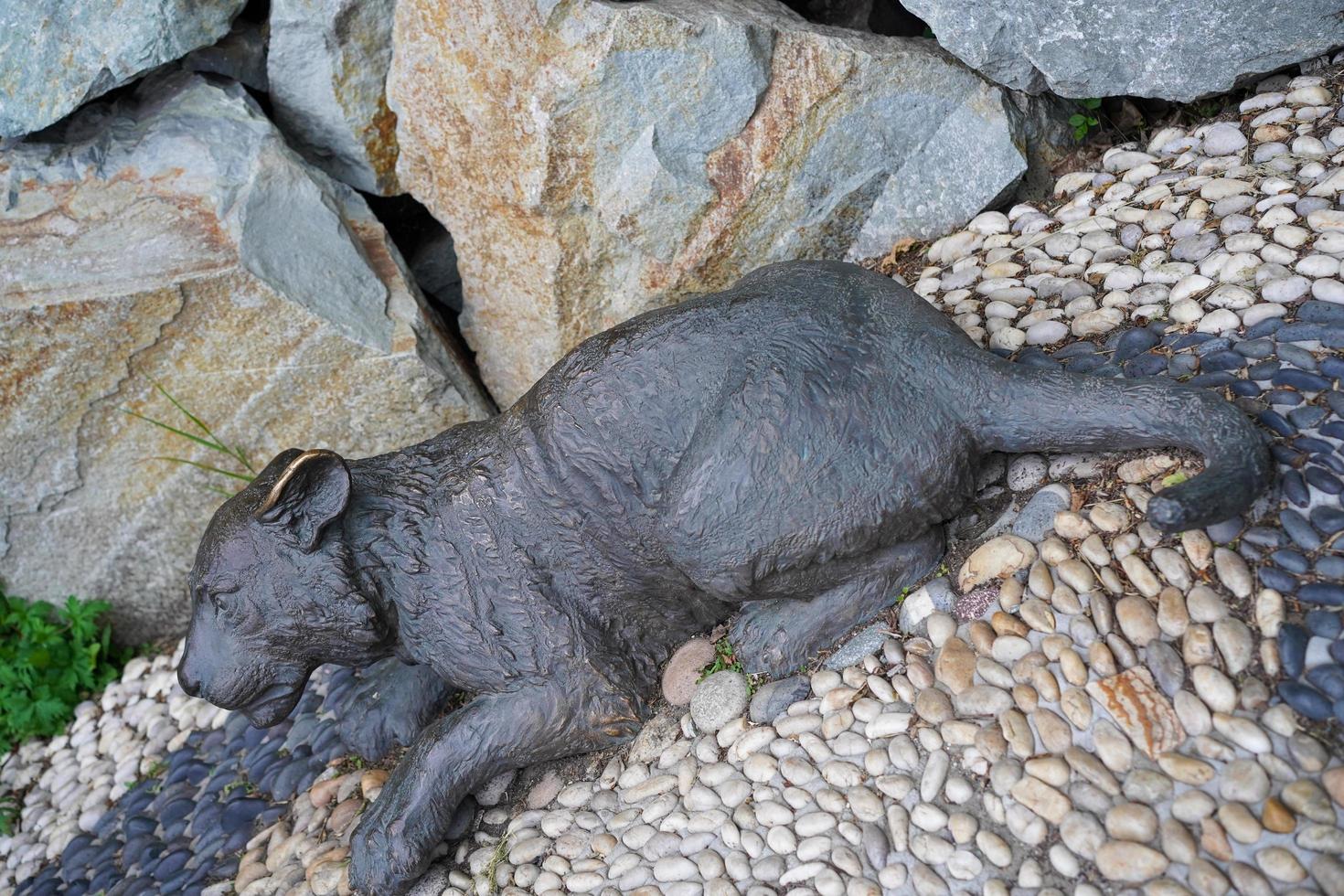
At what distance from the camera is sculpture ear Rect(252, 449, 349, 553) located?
9.78 ft

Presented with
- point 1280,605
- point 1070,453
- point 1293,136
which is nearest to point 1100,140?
point 1293,136

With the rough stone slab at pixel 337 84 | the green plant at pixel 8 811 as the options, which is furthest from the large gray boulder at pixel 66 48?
the green plant at pixel 8 811

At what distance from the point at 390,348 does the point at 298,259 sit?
46 cm

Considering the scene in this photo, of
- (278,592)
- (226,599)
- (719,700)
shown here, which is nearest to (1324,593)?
(719,700)

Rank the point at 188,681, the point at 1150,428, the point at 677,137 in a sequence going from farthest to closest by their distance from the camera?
1. the point at 677,137
2. the point at 188,681
3. the point at 1150,428

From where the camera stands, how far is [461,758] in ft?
10.00

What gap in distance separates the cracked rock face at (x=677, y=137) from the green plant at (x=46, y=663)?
2.22 m

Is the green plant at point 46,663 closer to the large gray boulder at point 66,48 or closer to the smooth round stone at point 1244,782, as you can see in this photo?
the large gray boulder at point 66,48

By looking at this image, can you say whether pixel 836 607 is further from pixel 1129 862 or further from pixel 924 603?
pixel 1129 862

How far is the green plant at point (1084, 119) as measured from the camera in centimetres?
407

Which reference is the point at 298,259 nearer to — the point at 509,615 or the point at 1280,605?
the point at 509,615

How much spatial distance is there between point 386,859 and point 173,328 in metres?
2.13

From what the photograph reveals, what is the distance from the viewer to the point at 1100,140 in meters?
4.09

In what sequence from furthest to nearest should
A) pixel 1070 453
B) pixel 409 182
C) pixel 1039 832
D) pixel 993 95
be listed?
pixel 409 182 → pixel 993 95 → pixel 1070 453 → pixel 1039 832
